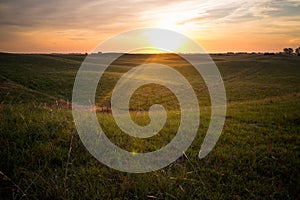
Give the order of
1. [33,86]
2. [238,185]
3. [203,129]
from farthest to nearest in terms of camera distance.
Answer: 1. [33,86]
2. [203,129]
3. [238,185]

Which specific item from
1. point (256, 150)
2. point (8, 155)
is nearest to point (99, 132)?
point (8, 155)

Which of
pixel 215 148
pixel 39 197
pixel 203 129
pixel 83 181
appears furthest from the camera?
pixel 203 129

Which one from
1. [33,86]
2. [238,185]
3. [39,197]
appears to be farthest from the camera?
[33,86]

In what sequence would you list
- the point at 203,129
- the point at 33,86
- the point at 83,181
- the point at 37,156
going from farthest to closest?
1. the point at 33,86
2. the point at 203,129
3. the point at 37,156
4. the point at 83,181

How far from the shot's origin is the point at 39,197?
11.5ft

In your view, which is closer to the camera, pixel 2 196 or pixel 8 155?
pixel 2 196

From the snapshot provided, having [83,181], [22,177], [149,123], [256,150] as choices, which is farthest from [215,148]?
[22,177]

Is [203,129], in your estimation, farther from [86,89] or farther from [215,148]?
[86,89]

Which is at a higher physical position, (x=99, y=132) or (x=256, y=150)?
(x=99, y=132)

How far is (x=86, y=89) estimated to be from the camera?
36.2m

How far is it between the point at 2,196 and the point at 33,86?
3499 cm

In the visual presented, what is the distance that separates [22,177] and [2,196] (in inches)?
19.5

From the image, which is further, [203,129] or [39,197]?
[203,129]

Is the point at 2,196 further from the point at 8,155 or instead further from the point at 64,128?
the point at 64,128
